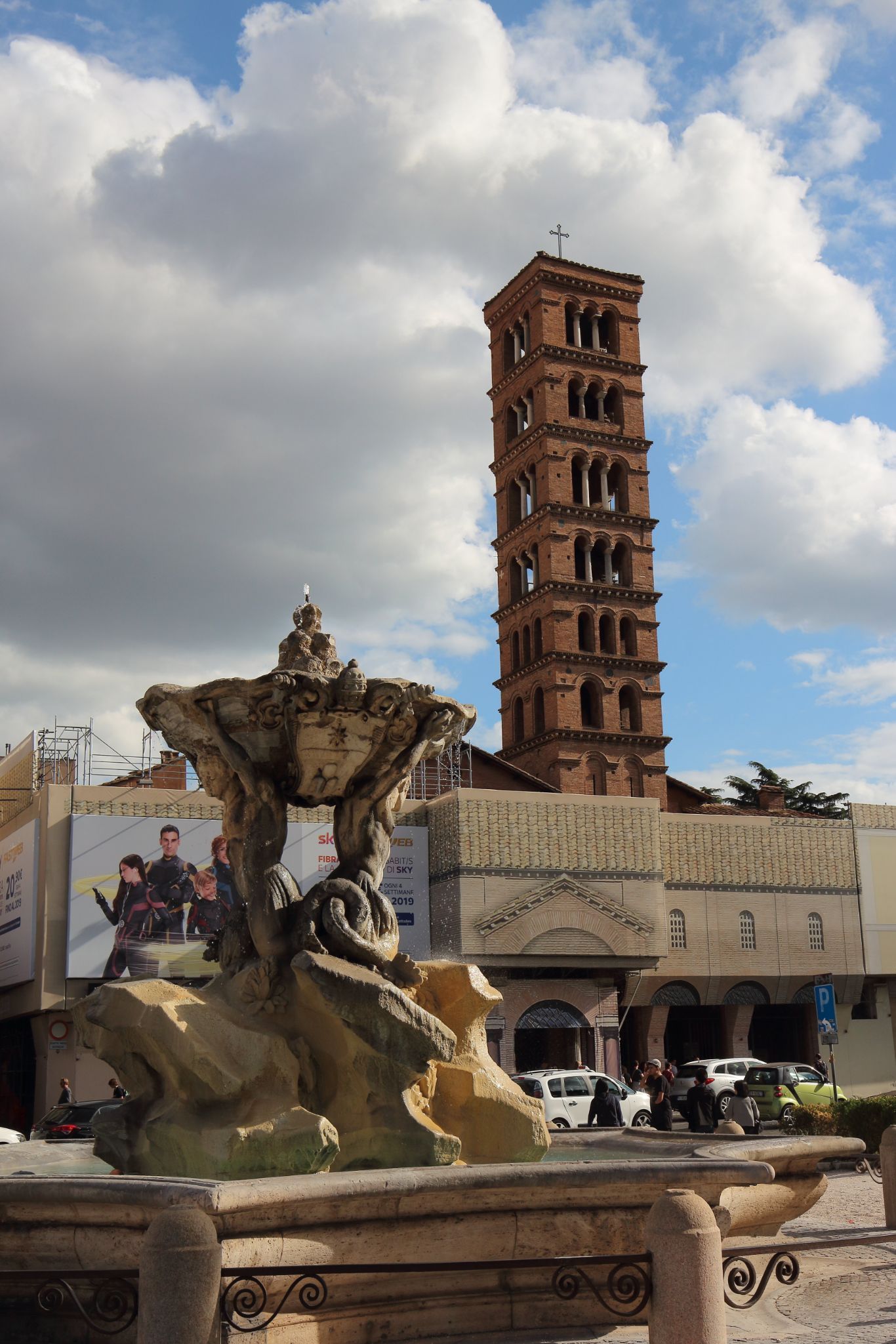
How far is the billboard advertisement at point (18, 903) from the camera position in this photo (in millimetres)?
33500

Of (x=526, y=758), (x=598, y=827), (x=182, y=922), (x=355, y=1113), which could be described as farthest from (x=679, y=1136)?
(x=526, y=758)

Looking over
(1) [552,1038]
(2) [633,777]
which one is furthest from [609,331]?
(1) [552,1038]

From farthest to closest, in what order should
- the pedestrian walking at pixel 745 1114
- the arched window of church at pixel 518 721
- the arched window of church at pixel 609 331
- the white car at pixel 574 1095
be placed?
1. the arched window of church at pixel 609 331
2. the arched window of church at pixel 518 721
3. the white car at pixel 574 1095
4. the pedestrian walking at pixel 745 1114

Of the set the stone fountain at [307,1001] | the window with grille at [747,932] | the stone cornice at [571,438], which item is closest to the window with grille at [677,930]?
the window with grille at [747,932]

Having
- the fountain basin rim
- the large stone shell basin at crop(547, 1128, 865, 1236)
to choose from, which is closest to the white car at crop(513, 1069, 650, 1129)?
the large stone shell basin at crop(547, 1128, 865, 1236)

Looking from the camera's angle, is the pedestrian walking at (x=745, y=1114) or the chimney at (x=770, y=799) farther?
the chimney at (x=770, y=799)

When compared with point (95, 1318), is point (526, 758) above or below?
above

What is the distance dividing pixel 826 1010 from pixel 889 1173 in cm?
1299

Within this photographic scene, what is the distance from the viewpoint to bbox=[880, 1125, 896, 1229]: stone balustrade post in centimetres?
1013

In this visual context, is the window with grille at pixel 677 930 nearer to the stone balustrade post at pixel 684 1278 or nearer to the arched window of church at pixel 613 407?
the arched window of church at pixel 613 407

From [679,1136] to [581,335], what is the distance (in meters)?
49.3

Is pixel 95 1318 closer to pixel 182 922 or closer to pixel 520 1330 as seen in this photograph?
pixel 520 1330

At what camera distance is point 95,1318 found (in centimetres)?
572

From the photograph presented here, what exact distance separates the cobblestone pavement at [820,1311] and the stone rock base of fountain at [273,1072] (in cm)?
140
